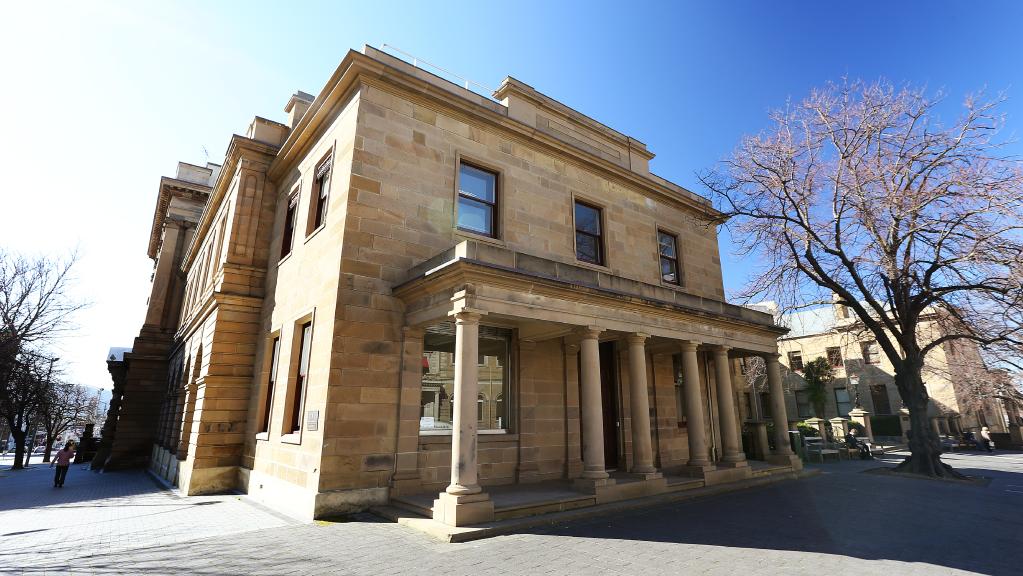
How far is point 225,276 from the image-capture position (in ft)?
A: 43.6

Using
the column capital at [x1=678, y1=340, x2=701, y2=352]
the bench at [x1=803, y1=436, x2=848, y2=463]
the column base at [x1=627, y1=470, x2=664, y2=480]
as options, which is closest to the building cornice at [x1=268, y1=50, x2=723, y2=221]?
the column capital at [x1=678, y1=340, x2=701, y2=352]

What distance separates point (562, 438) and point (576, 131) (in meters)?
9.75

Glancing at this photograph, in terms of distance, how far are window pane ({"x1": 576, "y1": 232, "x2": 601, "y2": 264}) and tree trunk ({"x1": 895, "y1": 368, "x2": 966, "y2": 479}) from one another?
11.4 meters

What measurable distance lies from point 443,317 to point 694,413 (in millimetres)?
7136

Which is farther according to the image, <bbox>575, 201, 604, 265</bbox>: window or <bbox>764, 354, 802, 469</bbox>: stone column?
<bbox>764, 354, 802, 469</bbox>: stone column

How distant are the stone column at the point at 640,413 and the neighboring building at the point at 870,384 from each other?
25.0 m

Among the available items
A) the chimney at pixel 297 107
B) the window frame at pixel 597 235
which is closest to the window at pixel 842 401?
the window frame at pixel 597 235

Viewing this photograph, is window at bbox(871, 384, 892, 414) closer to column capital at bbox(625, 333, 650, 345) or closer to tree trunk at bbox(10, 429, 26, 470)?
column capital at bbox(625, 333, 650, 345)

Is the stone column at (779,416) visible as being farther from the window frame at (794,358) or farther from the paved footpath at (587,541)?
the window frame at (794,358)

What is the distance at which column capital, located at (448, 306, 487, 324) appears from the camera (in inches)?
322

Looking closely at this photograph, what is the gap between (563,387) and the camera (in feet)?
39.3

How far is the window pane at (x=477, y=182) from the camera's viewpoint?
39.1 ft

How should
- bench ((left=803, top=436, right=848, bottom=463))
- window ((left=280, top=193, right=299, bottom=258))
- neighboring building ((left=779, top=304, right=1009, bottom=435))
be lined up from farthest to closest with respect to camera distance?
neighboring building ((left=779, top=304, right=1009, bottom=435))
bench ((left=803, top=436, right=848, bottom=463))
window ((left=280, top=193, right=299, bottom=258))

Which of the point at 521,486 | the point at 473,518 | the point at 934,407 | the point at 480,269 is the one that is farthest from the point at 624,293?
the point at 934,407
